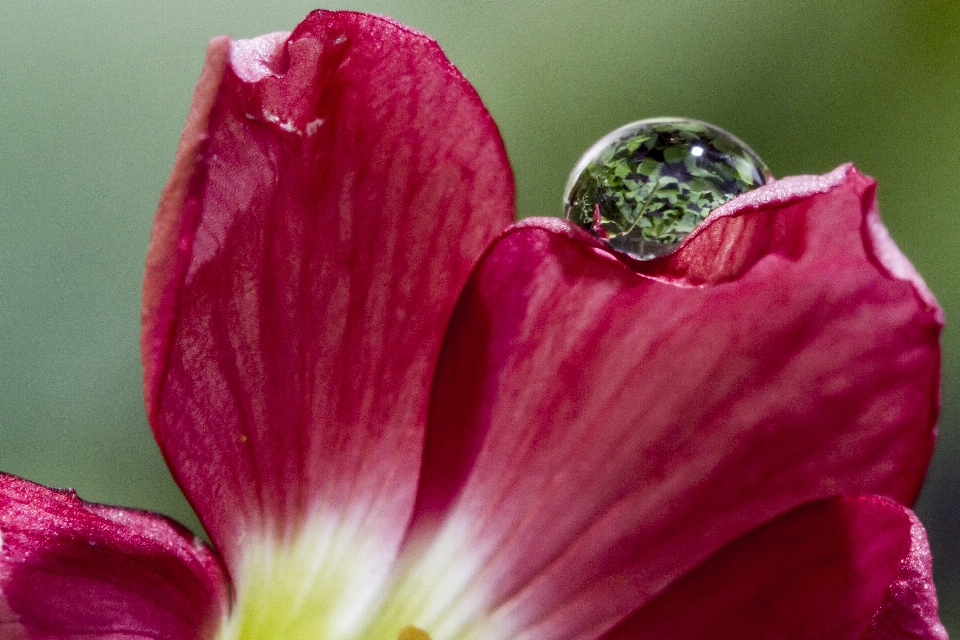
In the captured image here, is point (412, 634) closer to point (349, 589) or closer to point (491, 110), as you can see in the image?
point (349, 589)

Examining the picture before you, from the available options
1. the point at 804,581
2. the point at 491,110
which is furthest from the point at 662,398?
the point at 491,110

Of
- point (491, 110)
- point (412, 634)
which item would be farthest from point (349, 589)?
point (491, 110)

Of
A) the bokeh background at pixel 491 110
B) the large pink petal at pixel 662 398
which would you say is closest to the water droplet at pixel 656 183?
the large pink petal at pixel 662 398

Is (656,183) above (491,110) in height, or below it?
above

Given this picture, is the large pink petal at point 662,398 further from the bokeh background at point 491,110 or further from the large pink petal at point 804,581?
the bokeh background at point 491,110

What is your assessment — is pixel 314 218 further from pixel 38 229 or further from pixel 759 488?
pixel 38 229

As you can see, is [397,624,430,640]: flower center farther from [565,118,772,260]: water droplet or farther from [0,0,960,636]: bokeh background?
[0,0,960,636]: bokeh background

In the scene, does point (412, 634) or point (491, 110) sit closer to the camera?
point (412, 634)
